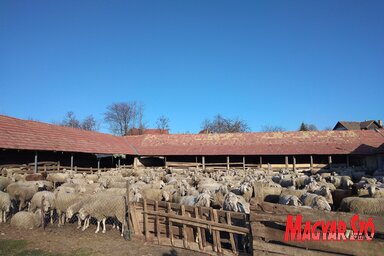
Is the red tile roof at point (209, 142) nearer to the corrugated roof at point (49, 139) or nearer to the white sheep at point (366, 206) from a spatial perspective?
the corrugated roof at point (49, 139)

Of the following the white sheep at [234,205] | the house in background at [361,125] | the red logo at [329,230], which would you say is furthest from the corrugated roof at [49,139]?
the house in background at [361,125]

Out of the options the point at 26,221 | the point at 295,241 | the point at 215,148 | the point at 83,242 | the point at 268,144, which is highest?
the point at 268,144

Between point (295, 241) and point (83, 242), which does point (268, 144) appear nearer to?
point (83, 242)

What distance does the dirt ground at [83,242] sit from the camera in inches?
327

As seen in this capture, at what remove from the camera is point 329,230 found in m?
5.93

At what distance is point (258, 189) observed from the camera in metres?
10.0

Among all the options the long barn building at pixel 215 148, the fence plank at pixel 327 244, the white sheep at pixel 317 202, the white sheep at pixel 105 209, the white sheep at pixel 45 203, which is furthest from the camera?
the long barn building at pixel 215 148

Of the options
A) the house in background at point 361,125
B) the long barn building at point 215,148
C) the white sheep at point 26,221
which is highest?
the house in background at point 361,125

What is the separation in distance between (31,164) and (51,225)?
51.9 feet

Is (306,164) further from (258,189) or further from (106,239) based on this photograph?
(106,239)

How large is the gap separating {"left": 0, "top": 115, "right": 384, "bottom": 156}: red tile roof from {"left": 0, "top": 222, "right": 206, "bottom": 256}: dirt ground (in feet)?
58.8

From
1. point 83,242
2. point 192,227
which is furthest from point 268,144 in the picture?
point 83,242

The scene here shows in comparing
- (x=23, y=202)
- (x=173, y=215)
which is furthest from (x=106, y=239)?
(x=23, y=202)

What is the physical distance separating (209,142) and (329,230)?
115ft
